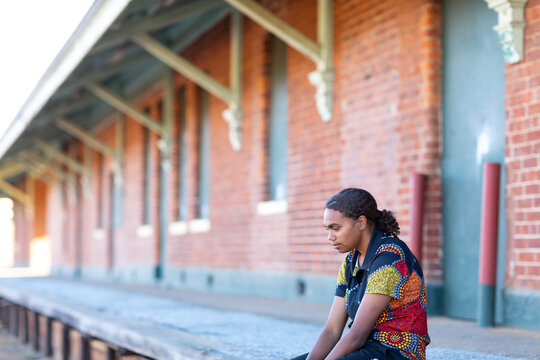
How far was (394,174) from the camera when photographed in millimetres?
7559

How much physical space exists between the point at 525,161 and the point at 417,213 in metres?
1.24

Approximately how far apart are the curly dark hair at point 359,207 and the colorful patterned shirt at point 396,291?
0.05m

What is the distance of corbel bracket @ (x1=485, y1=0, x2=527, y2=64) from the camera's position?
19.4 feet

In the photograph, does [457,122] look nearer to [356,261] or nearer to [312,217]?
[312,217]

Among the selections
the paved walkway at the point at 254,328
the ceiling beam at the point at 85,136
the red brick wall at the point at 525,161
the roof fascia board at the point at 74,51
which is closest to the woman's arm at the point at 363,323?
the paved walkway at the point at 254,328

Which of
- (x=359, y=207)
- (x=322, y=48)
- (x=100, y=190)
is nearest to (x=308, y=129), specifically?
(x=322, y=48)

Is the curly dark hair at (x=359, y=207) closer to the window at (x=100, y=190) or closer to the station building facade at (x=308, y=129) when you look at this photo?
the station building facade at (x=308, y=129)

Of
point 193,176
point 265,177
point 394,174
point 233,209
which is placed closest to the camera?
point 394,174

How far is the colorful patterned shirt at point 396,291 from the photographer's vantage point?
3.31 m

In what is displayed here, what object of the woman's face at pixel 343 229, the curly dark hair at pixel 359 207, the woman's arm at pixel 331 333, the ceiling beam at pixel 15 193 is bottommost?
the woman's arm at pixel 331 333

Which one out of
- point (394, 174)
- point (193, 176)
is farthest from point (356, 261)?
point (193, 176)

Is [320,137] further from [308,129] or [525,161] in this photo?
[525,161]

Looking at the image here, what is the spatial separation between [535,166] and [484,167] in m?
0.39

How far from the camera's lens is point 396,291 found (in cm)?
331
